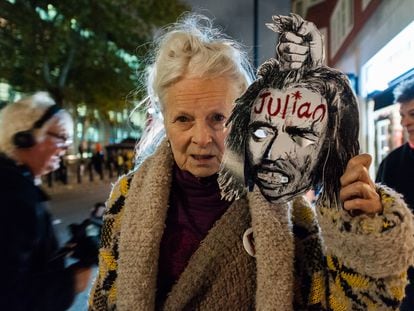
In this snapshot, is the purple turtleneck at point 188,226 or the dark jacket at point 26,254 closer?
the purple turtleneck at point 188,226

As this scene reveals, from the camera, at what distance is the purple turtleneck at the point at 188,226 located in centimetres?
141

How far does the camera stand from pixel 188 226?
1.44 m

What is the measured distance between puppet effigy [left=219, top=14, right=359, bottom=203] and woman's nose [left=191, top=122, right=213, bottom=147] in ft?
0.36

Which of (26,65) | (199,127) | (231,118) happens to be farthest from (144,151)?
(26,65)

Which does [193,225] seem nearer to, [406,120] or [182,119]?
[182,119]

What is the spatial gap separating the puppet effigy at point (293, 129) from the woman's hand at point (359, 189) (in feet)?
0.09

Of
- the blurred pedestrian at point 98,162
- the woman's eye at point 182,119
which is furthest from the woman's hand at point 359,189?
the blurred pedestrian at point 98,162

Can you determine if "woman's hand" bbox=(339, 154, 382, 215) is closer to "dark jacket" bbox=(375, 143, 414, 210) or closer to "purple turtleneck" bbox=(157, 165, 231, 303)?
"purple turtleneck" bbox=(157, 165, 231, 303)

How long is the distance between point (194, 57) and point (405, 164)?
2.00 meters

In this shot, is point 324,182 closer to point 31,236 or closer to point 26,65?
point 31,236

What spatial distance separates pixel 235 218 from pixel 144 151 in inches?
21.4

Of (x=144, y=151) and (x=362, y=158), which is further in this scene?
(x=144, y=151)

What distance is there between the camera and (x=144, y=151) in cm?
171

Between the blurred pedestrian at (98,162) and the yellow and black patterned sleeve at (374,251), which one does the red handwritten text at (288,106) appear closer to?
the yellow and black patterned sleeve at (374,251)
